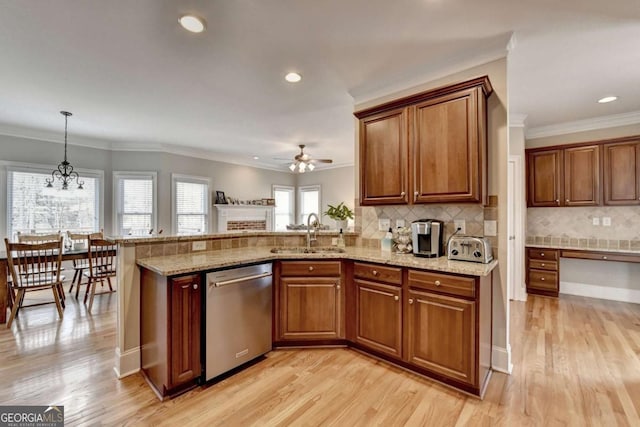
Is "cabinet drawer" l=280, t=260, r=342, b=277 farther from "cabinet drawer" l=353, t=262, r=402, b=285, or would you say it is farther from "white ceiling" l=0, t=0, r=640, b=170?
"white ceiling" l=0, t=0, r=640, b=170

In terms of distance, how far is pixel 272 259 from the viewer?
2.56 m

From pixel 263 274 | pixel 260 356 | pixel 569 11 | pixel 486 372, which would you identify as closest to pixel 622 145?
pixel 569 11

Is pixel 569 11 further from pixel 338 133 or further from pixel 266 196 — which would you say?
pixel 266 196

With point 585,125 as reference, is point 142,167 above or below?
below

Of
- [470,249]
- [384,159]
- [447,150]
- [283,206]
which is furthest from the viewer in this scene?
[283,206]

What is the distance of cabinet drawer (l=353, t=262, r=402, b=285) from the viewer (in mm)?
2328

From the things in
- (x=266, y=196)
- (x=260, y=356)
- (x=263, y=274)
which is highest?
(x=266, y=196)

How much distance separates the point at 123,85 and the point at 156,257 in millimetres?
1998

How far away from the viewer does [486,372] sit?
220cm

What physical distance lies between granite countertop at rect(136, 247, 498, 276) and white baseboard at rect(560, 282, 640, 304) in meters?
3.43

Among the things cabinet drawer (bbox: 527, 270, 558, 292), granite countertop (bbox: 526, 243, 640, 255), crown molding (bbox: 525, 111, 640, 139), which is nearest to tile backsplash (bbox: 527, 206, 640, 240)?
granite countertop (bbox: 526, 243, 640, 255)

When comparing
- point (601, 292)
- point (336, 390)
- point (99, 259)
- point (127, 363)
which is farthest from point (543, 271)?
point (99, 259)

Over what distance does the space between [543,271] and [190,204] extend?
656 centimetres

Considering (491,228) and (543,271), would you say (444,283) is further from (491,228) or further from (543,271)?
(543,271)
